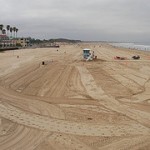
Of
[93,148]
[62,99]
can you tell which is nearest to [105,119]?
[93,148]

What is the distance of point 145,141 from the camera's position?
36.7 feet

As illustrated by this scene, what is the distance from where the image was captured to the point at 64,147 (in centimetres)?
1048

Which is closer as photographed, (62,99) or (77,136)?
(77,136)

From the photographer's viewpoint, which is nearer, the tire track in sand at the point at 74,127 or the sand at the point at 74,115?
the sand at the point at 74,115

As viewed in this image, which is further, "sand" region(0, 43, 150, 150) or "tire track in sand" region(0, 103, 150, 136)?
"tire track in sand" region(0, 103, 150, 136)

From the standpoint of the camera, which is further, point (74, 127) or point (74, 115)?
point (74, 115)

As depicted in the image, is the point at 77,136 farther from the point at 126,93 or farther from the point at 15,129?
the point at 126,93

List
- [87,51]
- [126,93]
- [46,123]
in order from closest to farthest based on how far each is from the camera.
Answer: [46,123]
[126,93]
[87,51]

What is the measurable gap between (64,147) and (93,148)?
929 mm

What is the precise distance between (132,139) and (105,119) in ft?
9.47

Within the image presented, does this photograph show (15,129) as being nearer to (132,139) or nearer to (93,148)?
(93,148)

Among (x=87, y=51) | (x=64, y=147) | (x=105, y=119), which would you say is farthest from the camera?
(x=87, y=51)

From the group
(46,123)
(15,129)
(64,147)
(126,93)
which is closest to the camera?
(64,147)

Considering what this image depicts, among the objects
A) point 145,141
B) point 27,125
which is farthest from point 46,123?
point 145,141
